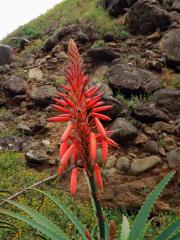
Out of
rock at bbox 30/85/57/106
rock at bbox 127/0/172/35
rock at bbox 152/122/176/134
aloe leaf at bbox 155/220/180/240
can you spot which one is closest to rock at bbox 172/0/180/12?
rock at bbox 127/0/172/35

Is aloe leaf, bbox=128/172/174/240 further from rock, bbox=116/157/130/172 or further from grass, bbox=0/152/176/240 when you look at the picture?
rock, bbox=116/157/130/172

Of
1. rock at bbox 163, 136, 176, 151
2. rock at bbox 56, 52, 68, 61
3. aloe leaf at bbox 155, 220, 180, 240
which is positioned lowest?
rock at bbox 163, 136, 176, 151

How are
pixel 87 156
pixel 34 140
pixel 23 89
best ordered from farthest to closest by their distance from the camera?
pixel 23 89 < pixel 34 140 < pixel 87 156

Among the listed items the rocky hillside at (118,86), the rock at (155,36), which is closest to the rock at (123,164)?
the rocky hillside at (118,86)

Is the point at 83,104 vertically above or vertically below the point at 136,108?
above

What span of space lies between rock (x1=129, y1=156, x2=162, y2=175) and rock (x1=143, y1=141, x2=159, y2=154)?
418 millimetres

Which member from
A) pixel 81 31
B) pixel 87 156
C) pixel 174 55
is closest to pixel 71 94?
pixel 87 156

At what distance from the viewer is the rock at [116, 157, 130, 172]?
846 cm

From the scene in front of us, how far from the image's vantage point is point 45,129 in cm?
1077

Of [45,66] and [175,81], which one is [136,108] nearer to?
[175,81]

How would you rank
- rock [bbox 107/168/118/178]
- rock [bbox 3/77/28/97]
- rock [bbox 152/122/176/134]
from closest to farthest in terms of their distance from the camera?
rock [bbox 107/168/118/178]
rock [bbox 152/122/176/134]
rock [bbox 3/77/28/97]

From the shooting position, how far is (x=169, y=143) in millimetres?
8922

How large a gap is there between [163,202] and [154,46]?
23.1 ft

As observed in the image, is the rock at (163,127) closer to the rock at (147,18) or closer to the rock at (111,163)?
the rock at (111,163)
